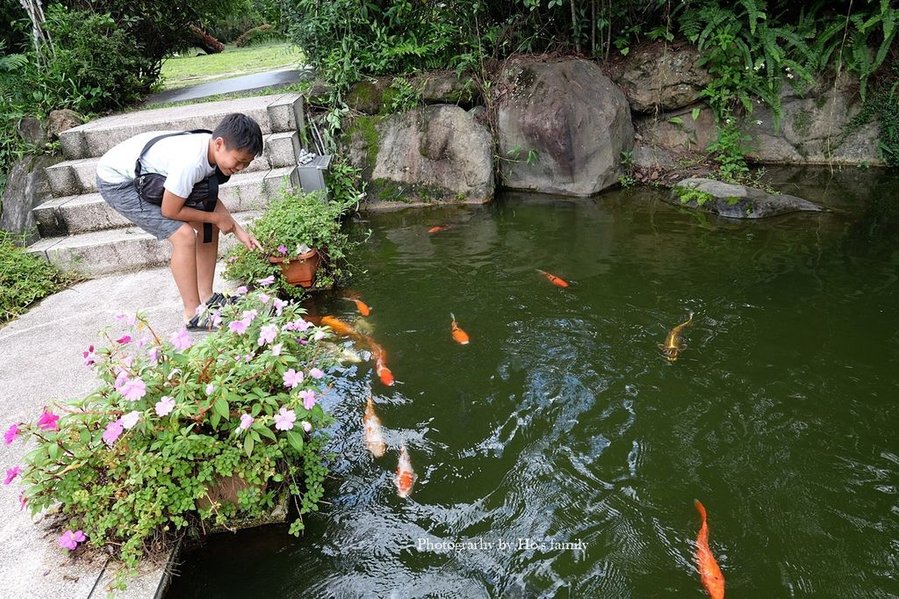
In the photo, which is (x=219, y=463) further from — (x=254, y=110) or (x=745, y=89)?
(x=745, y=89)

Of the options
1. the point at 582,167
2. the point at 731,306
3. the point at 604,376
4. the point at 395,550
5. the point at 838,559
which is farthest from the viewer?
the point at 582,167

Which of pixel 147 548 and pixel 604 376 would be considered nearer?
pixel 147 548

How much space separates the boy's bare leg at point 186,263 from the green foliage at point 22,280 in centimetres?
206

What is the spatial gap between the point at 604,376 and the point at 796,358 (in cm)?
139

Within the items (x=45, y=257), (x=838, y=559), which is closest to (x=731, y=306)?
(x=838, y=559)

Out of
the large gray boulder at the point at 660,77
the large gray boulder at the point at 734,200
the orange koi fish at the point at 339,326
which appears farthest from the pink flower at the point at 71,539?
the large gray boulder at the point at 660,77

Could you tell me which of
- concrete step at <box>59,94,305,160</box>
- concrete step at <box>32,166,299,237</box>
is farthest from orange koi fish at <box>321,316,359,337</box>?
concrete step at <box>59,94,305,160</box>

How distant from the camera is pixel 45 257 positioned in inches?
234

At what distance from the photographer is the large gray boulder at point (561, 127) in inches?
324

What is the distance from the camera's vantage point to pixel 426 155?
848 cm

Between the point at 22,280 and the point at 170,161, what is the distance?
2.77 metres

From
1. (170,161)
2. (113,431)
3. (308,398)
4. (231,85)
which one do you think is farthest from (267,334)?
(231,85)

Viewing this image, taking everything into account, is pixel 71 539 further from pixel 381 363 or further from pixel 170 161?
pixel 170 161

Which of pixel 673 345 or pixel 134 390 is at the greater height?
pixel 134 390
